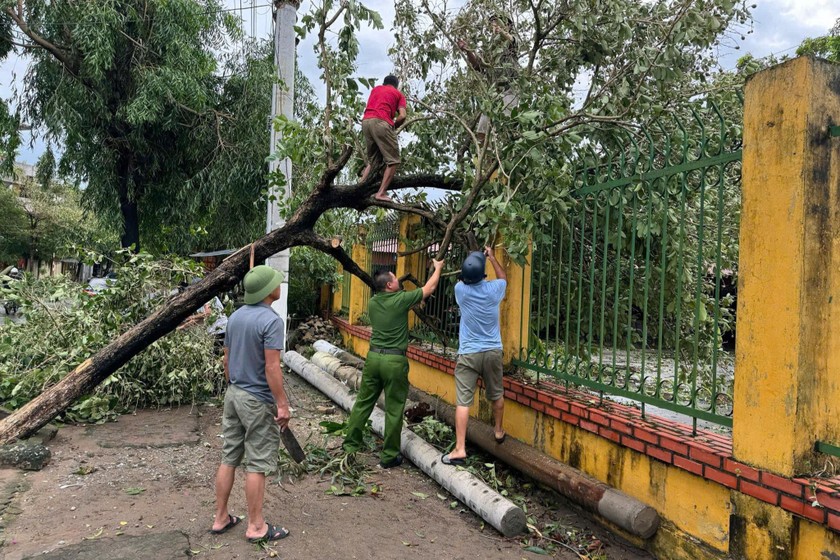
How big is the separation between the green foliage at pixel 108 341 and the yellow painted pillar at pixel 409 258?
2612mm

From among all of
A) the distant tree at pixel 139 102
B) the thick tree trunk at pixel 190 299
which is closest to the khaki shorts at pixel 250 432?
the thick tree trunk at pixel 190 299

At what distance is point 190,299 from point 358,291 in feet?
16.2

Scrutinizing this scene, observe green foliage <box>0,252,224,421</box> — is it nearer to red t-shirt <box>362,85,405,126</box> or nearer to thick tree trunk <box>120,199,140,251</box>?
red t-shirt <box>362,85,405,126</box>

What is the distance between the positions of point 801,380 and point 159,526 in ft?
12.6

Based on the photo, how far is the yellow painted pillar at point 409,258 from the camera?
7620 millimetres

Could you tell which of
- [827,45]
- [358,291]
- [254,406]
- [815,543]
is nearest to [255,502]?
[254,406]

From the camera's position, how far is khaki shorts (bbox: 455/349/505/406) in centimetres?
484

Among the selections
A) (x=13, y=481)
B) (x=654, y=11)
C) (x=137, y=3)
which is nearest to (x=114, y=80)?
(x=137, y=3)

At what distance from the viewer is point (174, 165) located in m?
13.1

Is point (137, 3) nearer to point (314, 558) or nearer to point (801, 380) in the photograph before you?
point (314, 558)

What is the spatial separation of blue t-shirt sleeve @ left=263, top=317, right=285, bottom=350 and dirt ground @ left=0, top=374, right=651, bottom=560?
4.02 ft

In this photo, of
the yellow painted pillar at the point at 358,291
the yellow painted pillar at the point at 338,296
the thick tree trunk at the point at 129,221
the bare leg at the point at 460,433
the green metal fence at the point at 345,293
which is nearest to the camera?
the bare leg at the point at 460,433

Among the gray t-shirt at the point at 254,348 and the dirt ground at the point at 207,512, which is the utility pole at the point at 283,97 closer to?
the dirt ground at the point at 207,512

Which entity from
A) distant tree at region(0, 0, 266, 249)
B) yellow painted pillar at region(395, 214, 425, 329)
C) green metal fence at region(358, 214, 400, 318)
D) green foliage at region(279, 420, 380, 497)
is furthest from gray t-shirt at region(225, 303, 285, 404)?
distant tree at region(0, 0, 266, 249)
